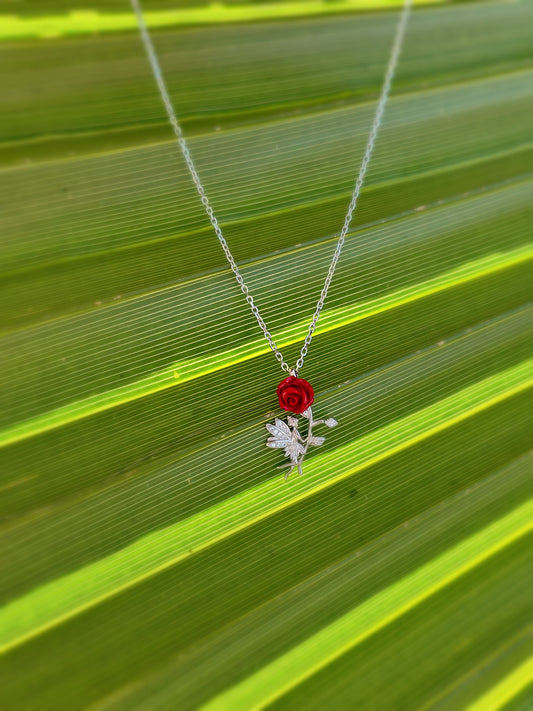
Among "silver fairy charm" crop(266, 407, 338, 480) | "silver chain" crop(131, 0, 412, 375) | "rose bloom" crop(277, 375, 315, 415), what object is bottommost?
"silver fairy charm" crop(266, 407, 338, 480)

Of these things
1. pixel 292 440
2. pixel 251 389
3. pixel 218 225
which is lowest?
pixel 292 440

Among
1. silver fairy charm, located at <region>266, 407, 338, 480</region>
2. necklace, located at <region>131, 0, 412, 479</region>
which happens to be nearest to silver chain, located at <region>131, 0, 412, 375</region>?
necklace, located at <region>131, 0, 412, 479</region>

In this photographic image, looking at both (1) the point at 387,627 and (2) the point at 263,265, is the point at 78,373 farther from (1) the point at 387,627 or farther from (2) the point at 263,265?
(1) the point at 387,627

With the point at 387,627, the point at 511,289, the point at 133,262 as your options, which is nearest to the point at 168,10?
the point at 133,262

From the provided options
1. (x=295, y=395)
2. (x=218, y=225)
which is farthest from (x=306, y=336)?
(x=218, y=225)

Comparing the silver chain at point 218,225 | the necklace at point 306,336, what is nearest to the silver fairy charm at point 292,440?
the necklace at point 306,336

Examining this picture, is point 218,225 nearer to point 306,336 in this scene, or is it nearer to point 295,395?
point 306,336

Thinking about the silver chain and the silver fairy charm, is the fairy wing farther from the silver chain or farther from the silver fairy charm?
the silver chain

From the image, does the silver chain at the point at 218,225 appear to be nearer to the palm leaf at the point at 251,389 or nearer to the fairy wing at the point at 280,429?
the palm leaf at the point at 251,389
